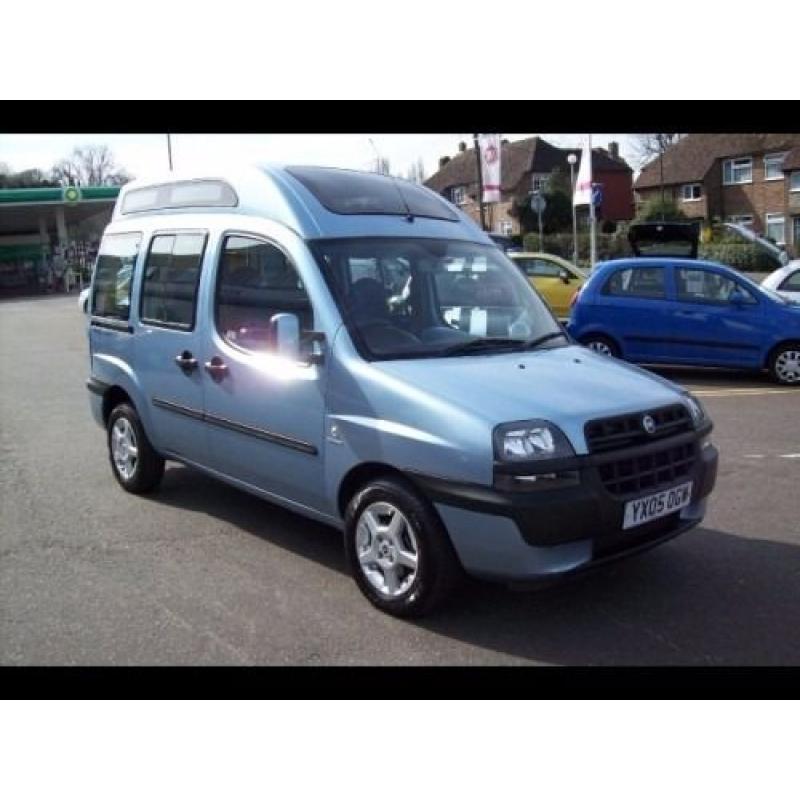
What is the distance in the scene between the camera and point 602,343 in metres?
11.2

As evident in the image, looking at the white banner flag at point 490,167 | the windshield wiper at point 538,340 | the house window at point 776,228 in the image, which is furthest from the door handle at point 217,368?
the house window at point 776,228

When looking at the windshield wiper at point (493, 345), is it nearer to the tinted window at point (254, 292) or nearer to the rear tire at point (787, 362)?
the tinted window at point (254, 292)

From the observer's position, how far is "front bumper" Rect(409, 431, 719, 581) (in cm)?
356

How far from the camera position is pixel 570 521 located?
3.59 meters

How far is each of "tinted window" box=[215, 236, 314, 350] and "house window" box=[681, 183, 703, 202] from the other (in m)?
45.3

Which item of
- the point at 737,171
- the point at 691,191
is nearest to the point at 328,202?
the point at 737,171

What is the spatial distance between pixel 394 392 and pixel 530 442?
0.69 meters

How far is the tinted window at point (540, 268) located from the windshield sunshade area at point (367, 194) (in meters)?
10.5

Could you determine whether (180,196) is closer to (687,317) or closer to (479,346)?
(479,346)

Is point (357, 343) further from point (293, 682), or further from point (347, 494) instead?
point (293, 682)

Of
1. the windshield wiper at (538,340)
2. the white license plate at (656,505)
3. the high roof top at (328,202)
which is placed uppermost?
the high roof top at (328,202)

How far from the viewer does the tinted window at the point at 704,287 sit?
10.6 metres
